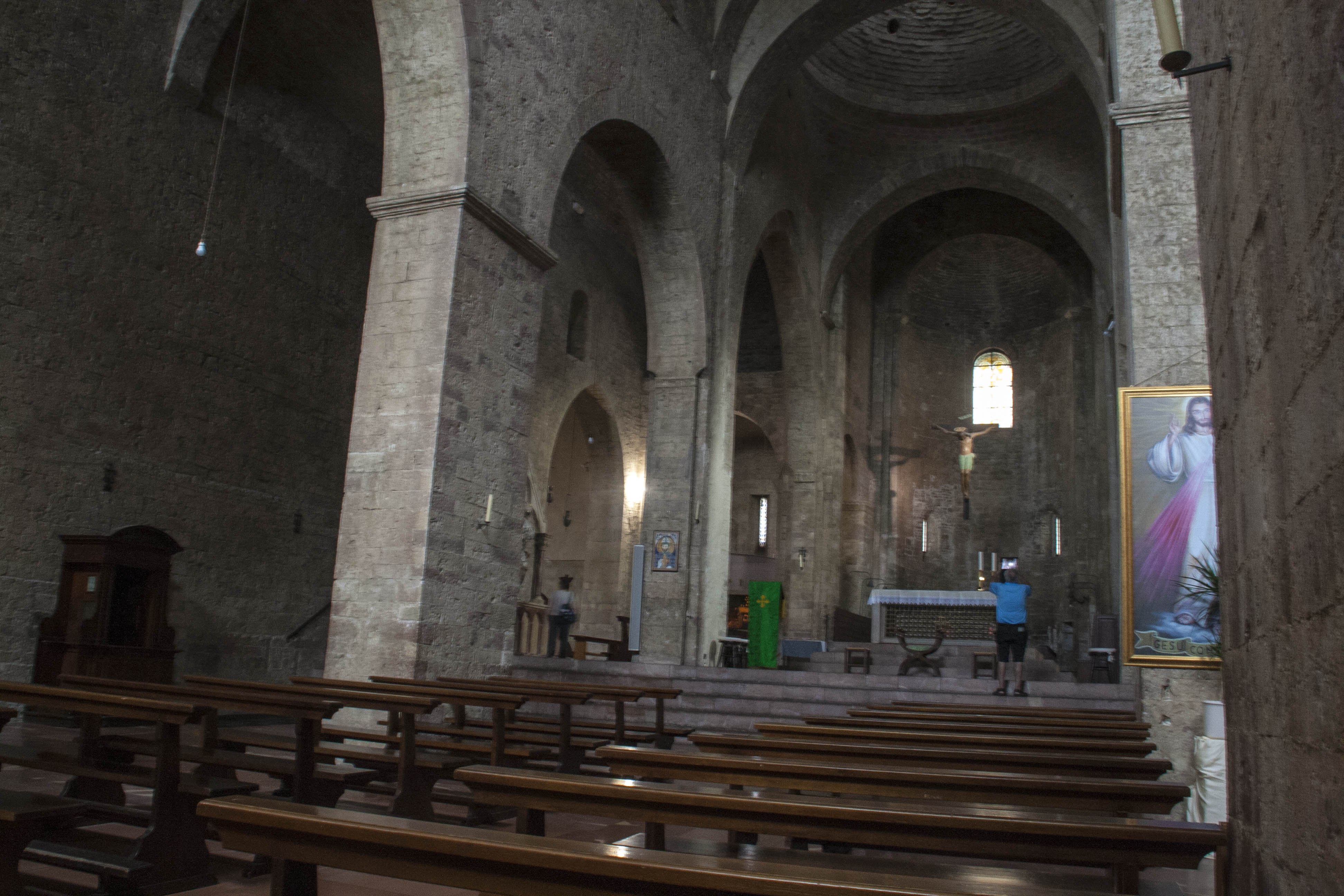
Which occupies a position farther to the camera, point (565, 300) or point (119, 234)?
point (565, 300)

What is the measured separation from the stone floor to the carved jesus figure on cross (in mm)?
17943

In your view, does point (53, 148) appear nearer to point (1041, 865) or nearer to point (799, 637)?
point (1041, 865)

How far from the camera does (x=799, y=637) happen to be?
18.8 meters

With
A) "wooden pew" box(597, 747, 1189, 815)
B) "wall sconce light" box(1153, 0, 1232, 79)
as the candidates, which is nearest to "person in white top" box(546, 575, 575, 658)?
"wooden pew" box(597, 747, 1189, 815)

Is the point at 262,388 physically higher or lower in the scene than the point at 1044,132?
lower

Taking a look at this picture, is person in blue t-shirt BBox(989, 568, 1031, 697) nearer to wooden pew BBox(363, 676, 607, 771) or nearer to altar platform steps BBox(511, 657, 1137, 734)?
altar platform steps BBox(511, 657, 1137, 734)

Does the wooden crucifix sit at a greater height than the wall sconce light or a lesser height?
greater

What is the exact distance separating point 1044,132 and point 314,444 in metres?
14.2

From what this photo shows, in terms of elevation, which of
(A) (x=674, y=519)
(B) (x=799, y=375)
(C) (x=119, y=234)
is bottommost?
(A) (x=674, y=519)

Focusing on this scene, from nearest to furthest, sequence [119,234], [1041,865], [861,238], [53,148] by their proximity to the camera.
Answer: [1041,865], [53,148], [119,234], [861,238]

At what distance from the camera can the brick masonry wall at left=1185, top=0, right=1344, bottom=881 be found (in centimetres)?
184

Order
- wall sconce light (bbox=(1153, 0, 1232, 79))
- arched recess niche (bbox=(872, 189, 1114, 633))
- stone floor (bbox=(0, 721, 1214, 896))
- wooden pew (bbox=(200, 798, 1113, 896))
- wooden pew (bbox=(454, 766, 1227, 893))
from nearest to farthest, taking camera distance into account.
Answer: wooden pew (bbox=(200, 798, 1113, 896)) → wooden pew (bbox=(454, 766, 1227, 893)) → stone floor (bbox=(0, 721, 1214, 896)) → wall sconce light (bbox=(1153, 0, 1232, 79)) → arched recess niche (bbox=(872, 189, 1114, 633))

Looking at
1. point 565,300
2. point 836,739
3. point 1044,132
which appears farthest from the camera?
point 1044,132

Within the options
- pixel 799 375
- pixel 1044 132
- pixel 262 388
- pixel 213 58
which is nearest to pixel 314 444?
pixel 262 388
